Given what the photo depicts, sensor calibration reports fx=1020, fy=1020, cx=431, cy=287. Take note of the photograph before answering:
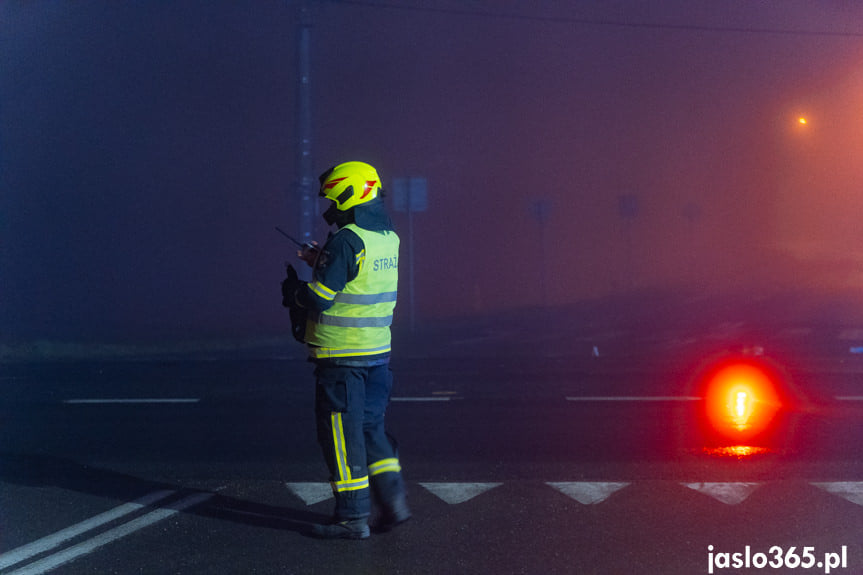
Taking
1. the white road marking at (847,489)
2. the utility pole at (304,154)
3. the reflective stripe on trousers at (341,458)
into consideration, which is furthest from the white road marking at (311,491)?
the utility pole at (304,154)

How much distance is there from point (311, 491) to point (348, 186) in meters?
2.04

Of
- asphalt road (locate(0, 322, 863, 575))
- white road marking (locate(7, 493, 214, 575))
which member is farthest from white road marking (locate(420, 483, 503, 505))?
white road marking (locate(7, 493, 214, 575))

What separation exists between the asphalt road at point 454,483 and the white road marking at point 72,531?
0.02 meters

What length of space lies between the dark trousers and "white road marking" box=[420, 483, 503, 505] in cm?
77

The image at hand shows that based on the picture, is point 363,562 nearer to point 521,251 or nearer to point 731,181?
point 521,251

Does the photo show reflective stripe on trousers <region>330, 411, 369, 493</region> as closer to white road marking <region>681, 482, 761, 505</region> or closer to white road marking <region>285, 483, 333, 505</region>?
white road marking <region>285, 483, 333, 505</region>

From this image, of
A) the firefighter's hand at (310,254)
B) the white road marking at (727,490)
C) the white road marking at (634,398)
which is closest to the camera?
the firefighter's hand at (310,254)

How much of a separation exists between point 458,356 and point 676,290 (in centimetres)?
1588

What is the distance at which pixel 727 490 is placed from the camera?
5.98 m

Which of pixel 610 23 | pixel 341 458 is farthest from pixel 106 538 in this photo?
pixel 610 23

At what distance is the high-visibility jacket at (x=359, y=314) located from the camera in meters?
5.06

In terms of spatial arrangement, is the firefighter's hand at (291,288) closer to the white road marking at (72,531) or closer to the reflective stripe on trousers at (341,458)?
the reflective stripe on trousers at (341,458)

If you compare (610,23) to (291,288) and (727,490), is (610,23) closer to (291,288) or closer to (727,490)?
(727,490)

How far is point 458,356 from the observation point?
1502cm
